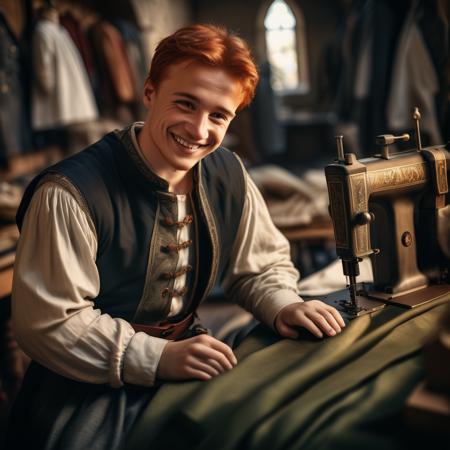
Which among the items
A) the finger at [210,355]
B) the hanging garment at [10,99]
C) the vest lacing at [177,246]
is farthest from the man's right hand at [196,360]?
the hanging garment at [10,99]

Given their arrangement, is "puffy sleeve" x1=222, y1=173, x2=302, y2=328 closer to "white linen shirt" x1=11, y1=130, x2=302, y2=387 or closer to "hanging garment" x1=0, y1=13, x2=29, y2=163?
"white linen shirt" x1=11, y1=130, x2=302, y2=387

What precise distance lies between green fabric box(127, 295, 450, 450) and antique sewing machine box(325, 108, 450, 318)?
7.2 inches

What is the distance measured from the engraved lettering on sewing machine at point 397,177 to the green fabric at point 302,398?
0.30 metres

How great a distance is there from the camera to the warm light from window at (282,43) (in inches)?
407

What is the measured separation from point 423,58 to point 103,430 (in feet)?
9.54

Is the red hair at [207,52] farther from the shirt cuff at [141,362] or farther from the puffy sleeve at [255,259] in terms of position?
the shirt cuff at [141,362]

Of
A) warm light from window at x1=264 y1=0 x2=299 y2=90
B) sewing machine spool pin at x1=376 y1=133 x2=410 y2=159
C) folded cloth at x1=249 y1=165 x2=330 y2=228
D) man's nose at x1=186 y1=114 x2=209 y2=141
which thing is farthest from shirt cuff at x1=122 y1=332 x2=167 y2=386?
warm light from window at x1=264 y1=0 x2=299 y2=90

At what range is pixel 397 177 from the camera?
54.6 inches

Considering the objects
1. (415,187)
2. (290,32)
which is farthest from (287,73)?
(415,187)

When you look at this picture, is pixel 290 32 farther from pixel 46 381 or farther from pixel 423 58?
pixel 46 381

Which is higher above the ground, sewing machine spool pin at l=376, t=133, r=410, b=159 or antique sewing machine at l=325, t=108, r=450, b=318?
sewing machine spool pin at l=376, t=133, r=410, b=159

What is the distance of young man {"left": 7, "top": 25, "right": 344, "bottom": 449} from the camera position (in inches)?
45.8

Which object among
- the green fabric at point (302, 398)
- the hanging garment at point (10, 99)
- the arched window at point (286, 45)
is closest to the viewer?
the green fabric at point (302, 398)

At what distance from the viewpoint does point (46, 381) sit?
4.20ft
